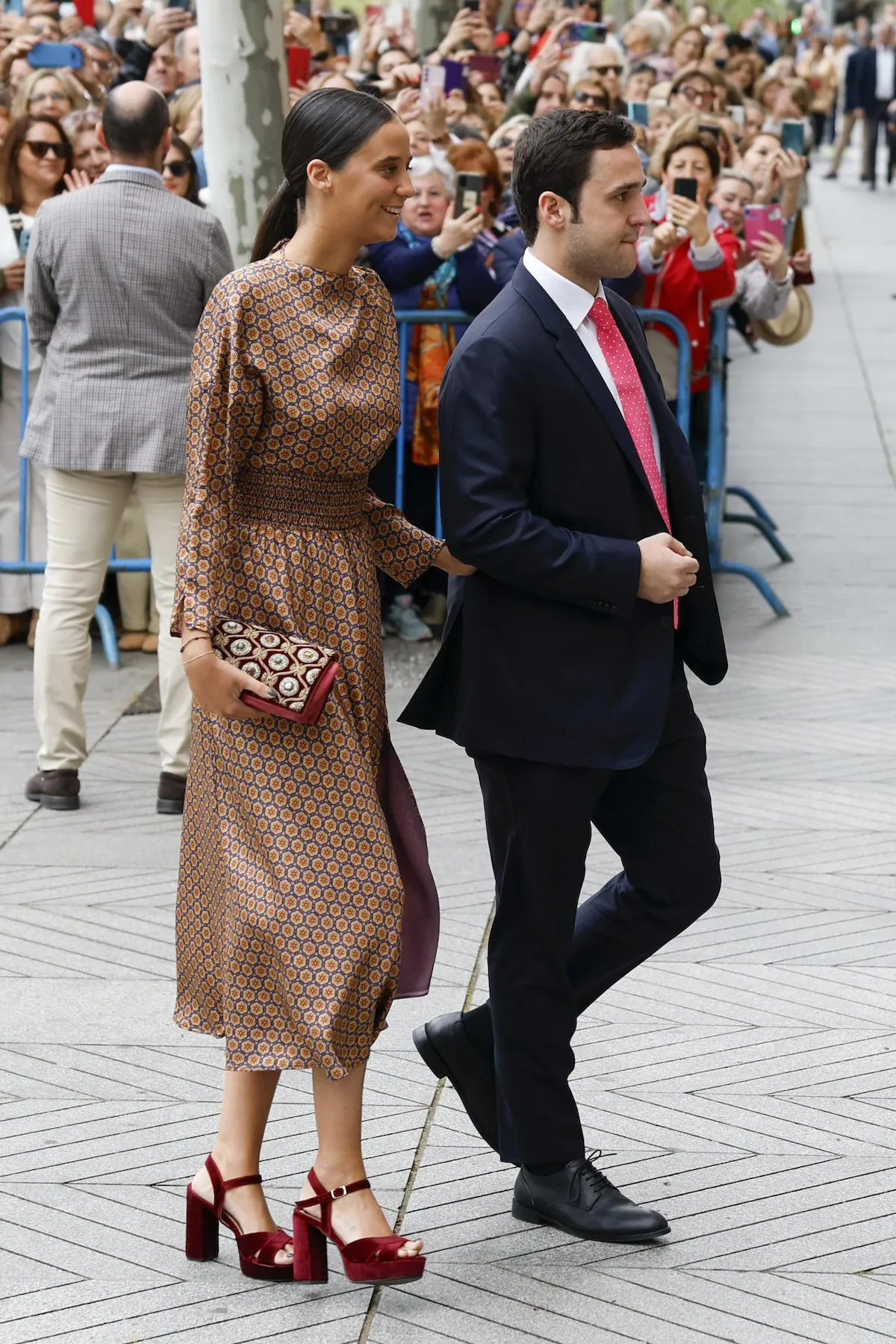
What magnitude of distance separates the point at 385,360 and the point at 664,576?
2.01ft

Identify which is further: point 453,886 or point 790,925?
point 453,886

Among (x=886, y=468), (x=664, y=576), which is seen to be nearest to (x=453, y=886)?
(x=664, y=576)

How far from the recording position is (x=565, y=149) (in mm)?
3311

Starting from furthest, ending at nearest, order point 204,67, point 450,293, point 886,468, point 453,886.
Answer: point 886,468 → point 450,293 → point 204,67 → point 453,886

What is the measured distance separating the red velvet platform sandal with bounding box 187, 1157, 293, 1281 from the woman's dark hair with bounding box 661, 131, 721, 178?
640cm

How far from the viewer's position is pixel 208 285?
242 inches

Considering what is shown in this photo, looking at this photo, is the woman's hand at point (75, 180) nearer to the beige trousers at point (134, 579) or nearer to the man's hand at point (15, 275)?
the man's hand at point (15, 275)

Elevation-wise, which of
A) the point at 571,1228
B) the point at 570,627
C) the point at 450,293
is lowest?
the point at 571,1228

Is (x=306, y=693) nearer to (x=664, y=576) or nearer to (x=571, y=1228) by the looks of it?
(x=664, y=576)

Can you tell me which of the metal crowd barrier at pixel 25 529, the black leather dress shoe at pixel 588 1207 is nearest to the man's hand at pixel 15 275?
the metal crowd barrier at pixel 25 529

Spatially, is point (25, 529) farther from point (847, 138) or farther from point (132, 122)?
point (847, 138)

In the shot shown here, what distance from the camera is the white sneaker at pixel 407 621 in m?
8.34

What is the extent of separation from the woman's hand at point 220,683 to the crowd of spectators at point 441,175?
226 centimetres

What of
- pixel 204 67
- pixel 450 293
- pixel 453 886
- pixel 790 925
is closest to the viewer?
pixel 790 925
